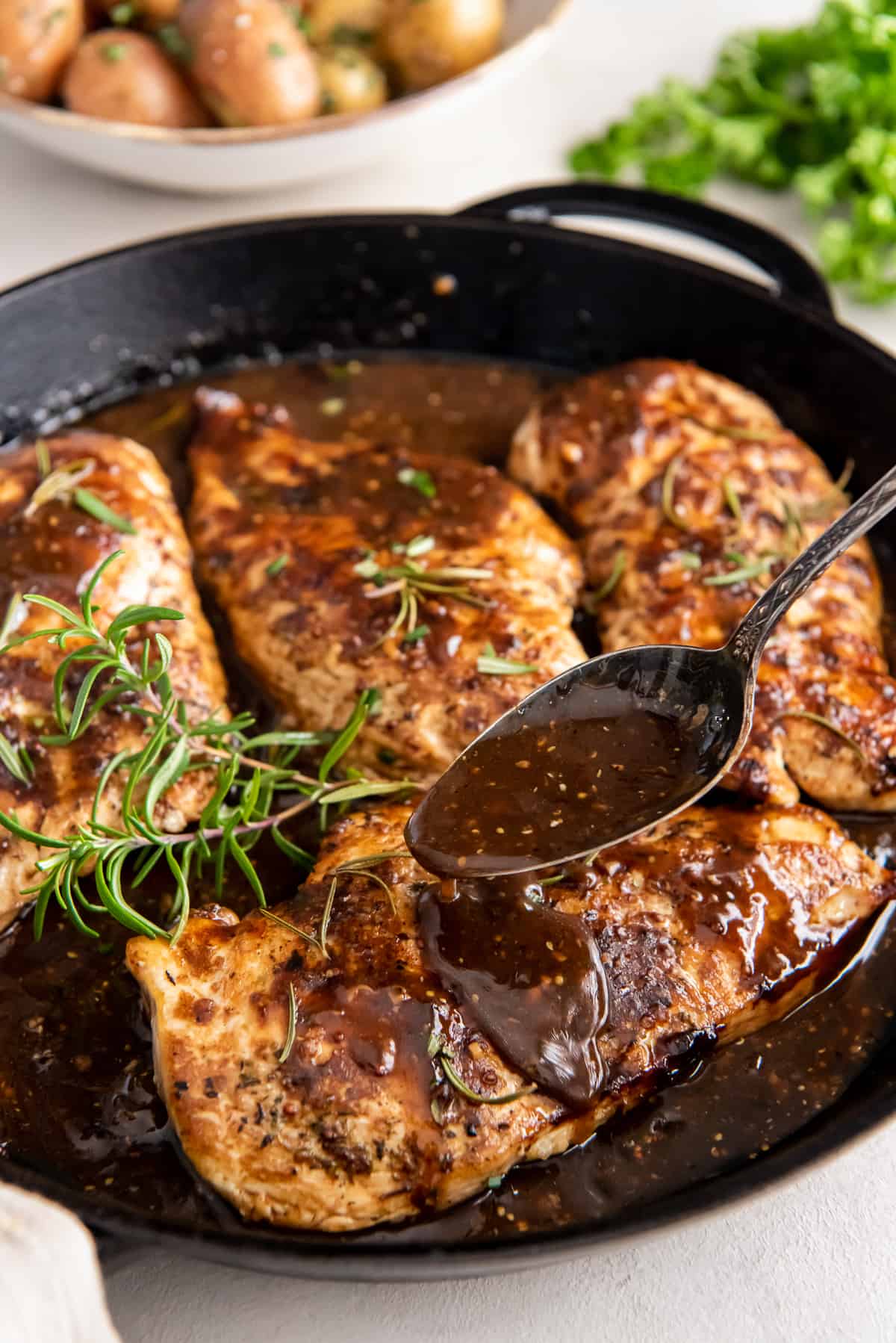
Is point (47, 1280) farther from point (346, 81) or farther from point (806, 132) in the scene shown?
point (806, 132)

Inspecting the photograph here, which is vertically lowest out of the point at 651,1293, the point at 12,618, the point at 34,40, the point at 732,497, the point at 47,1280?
the point at 651,1293

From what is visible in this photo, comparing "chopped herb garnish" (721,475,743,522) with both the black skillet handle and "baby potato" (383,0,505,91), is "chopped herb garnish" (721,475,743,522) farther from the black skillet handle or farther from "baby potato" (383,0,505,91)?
"baby potato" (383,0,505,91)

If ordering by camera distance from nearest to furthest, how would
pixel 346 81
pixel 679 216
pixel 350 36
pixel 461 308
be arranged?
pixel 679 216
pixel 461 308
pixel 346 81
pixel 350 36

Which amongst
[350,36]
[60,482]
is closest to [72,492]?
[60,482]

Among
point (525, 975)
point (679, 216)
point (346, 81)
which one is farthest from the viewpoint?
point (346, 81)

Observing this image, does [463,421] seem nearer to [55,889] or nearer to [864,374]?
[864,374]

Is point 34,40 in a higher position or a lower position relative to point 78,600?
higher
